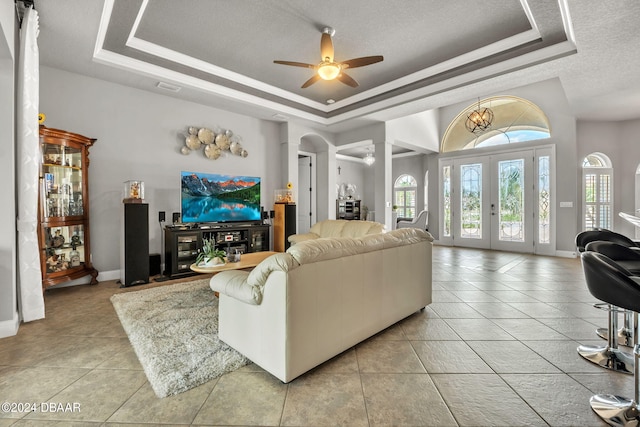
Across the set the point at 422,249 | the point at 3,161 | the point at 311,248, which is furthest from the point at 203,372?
the point at 3,161

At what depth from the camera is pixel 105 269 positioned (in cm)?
421

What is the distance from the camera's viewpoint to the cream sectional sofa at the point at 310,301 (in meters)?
1.68

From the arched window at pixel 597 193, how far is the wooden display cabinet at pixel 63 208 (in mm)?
9070

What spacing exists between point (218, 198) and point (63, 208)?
209cm

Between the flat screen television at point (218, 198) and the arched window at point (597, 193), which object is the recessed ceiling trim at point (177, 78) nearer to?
the flat screen television at point (218, 198)

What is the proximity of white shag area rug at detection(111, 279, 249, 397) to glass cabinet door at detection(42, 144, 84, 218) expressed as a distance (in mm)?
1318

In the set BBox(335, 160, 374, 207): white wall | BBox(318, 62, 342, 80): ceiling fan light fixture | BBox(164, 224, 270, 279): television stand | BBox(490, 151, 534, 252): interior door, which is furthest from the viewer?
BBox(335, 160, 374, 207): white wall

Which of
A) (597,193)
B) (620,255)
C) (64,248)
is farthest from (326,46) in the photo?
(597,193)

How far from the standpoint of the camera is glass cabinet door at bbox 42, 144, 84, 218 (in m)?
3.46

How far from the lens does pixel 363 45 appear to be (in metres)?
3.79

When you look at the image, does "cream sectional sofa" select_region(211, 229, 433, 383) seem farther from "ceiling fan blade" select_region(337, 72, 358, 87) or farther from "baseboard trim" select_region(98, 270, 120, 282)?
"baseboard trim" select_region(98, 270, 120, 282)

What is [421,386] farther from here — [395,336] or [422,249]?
[422,249]

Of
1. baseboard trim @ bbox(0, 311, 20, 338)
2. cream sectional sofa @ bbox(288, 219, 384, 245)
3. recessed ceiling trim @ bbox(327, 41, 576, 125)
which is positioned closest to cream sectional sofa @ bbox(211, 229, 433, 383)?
cream sectional sofa @ bbox(288, 219, 384, 245)

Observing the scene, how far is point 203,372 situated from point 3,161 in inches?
97.5
